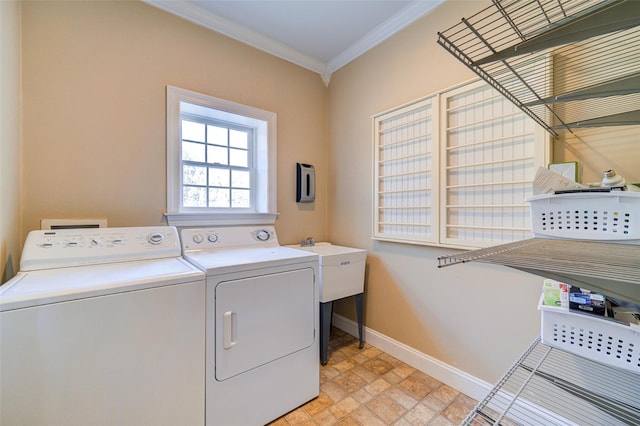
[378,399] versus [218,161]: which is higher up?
[218,161]

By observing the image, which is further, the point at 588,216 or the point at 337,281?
the point at 337,281

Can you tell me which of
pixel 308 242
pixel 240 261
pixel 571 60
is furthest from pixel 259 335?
pixel 571 60

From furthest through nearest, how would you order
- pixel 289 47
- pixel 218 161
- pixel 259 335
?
1. pixel 289 47
2. pixel 218 161
3. pixel 259 335

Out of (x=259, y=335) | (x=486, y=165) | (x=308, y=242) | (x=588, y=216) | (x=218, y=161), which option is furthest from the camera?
(x=308, y=242)

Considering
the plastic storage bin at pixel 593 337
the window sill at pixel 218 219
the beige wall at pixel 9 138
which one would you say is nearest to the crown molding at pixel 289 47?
the beige wall at pixel 9 138

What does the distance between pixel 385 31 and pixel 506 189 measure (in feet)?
5.38

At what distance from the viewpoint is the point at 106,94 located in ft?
5.82

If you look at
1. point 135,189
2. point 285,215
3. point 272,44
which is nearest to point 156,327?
point 135,189

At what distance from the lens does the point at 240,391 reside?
1.43 meters

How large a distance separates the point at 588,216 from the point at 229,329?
160 centimetres

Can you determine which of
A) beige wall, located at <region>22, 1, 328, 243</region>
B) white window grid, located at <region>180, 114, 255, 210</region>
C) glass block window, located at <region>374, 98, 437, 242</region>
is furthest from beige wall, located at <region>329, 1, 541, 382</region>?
beige wall, located at <region>22, 1, 328, 243</region>

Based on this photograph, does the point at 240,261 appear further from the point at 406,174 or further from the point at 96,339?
the point at 406,174

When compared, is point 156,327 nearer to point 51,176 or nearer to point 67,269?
point 67,269

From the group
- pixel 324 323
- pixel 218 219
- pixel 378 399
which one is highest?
pixel 218 219
